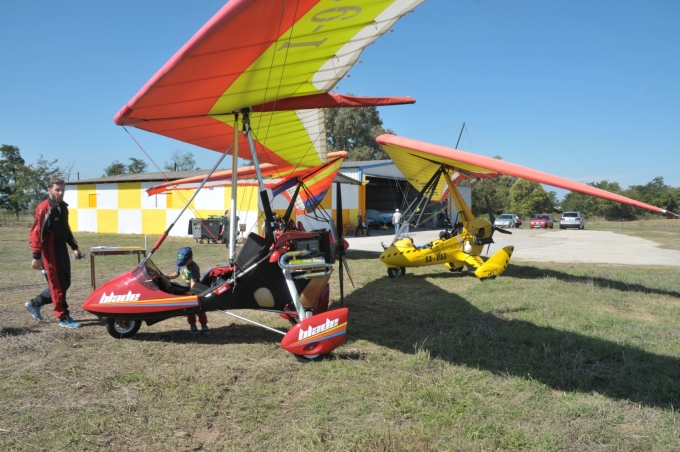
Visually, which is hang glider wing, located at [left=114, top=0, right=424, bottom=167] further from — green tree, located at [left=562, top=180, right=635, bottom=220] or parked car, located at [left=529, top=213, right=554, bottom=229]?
green tree, located at [left=562, top=180, right=635, bottom=220]

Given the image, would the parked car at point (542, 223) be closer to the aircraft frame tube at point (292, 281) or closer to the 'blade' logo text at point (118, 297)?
the aircraft frame tube at point (292, 281)

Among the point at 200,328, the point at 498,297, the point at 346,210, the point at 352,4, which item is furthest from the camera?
the point at 346,210

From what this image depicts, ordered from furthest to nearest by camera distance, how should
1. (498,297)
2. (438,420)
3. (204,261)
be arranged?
(204,261) → (498,297) → (438,420)

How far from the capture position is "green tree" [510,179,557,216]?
2303 inches

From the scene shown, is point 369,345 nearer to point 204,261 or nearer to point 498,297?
point 498,297

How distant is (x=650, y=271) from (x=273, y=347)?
384 inches

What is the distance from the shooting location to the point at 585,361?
4.23 meters

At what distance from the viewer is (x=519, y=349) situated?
15.1 ft

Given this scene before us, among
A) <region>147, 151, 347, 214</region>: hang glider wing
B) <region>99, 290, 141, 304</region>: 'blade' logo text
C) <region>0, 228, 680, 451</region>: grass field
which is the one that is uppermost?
<region>147, 151, 347, 214</region>: hang glider wing

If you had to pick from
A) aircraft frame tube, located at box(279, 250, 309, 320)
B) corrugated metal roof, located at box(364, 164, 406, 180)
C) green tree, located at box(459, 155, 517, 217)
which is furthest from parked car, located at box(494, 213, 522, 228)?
aircraft frame tube, located at box(279, 250, 309, 320)

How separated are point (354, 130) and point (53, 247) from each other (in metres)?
54.9

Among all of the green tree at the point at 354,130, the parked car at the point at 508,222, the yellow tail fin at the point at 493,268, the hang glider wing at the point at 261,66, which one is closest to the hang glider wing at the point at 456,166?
Answer: the hang glider wing at the point at 261,66

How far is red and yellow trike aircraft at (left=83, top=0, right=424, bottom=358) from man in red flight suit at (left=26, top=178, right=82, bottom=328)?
2.63ft

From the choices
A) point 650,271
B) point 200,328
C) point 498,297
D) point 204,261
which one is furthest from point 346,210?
point 200,328
